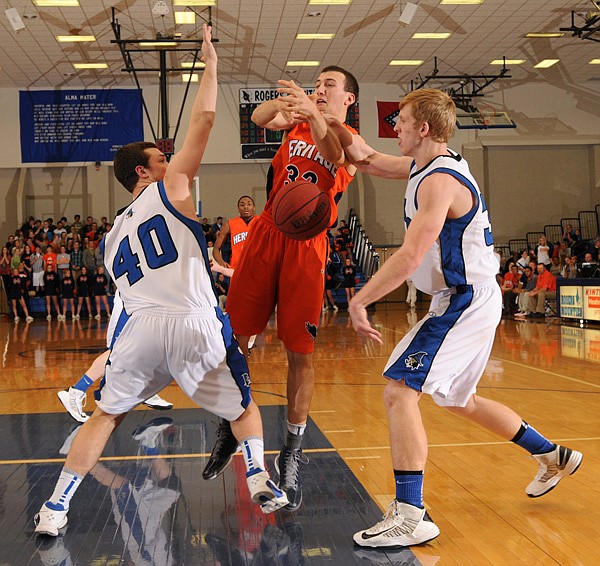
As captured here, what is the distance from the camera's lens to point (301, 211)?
3.55 meters

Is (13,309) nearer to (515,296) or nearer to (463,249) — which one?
(515,296)

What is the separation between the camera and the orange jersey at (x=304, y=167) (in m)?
3.93

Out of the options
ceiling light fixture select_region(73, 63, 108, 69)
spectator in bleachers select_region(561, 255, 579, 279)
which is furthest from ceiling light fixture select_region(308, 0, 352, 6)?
spectator in bleachers select_region(561, 255, 579, 279)

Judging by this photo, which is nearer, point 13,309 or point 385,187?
point 13,309

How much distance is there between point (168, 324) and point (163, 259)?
0.91ft

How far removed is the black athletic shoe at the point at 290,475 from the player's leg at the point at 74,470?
35.7 inches

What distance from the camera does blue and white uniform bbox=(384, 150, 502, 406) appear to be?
3.05m

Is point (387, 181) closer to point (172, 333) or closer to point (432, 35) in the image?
point (432, 35)

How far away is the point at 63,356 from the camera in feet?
33.2

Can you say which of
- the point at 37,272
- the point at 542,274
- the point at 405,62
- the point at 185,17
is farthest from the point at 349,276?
the point at 37,272

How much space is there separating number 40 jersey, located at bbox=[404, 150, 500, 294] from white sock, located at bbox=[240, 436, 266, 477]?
1008mm

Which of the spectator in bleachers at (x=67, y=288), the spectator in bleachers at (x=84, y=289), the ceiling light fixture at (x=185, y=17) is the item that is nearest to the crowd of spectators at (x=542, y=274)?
the ceiling light fixture at (x=185, y=17)

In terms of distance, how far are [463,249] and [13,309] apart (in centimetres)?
1879

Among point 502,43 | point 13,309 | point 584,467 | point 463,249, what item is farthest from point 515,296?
point 463,249
